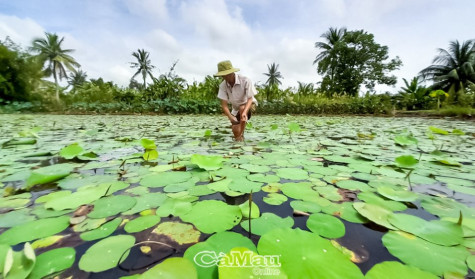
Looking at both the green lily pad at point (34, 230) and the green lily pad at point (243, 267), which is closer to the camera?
the green lily pad at point (243, 267)

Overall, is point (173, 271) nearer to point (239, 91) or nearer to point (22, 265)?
point (22, 265)

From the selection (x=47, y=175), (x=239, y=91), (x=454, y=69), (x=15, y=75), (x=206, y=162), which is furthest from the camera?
(x=454, y=69)

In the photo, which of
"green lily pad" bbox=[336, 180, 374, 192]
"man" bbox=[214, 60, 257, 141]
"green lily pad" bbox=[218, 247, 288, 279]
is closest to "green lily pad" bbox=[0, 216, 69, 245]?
"green lily pad" bbox=[218, 247, 288, 279]

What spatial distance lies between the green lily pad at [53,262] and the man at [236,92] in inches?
80.3

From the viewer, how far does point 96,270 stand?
0.53m

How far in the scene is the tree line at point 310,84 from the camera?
38.1 ft

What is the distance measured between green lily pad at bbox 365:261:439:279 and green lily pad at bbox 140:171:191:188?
890mm

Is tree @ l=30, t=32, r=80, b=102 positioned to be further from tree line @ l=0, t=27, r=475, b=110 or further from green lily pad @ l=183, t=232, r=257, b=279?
green lily pad @ l=183, t=232, r=257, b=279

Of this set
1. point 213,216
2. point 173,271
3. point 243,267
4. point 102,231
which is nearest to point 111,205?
point 102,231

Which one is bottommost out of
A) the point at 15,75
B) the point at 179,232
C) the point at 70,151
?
the point at 179,232

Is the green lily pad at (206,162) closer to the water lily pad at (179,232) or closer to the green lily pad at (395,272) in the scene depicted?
the water lily pad at (179,232)

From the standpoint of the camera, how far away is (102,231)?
26.9 inches

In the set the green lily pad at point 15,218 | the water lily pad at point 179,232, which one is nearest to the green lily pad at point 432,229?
the water lily pad at point 179,232

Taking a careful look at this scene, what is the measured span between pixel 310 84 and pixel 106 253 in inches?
576
